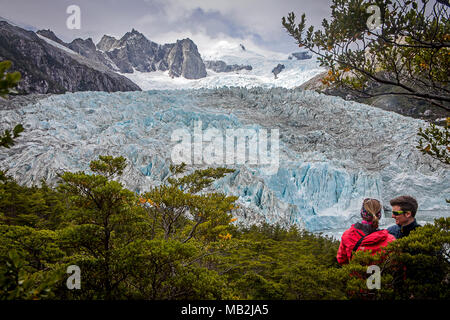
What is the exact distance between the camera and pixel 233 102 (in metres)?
33.1

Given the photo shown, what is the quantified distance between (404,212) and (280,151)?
21589 mm

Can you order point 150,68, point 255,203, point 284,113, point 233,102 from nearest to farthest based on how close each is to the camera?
point 255,203 → point 284,113 → point 233,102 → point 150,68

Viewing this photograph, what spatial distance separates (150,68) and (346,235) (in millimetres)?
157338

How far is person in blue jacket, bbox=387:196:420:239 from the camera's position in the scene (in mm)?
2965

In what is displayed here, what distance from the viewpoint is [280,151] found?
24.3 m

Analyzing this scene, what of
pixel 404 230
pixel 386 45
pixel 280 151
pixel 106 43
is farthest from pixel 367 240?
pixel 106 43

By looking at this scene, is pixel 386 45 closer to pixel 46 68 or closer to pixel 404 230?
pixel 404 230

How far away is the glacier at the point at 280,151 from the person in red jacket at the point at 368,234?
1512 centimetres

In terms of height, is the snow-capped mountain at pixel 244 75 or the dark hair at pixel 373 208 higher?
the snow-capped mountain at pixel 244 75

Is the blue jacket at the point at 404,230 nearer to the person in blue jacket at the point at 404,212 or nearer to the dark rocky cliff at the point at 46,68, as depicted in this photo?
the person in blue jacket at the point at 404,212

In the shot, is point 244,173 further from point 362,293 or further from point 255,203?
point 362,293

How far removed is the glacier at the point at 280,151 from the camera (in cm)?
2023

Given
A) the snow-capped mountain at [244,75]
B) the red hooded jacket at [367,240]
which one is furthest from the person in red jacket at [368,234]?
the snow-capped mountain at [244,75]

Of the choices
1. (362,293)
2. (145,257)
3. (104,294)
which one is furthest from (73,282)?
(362,293)
